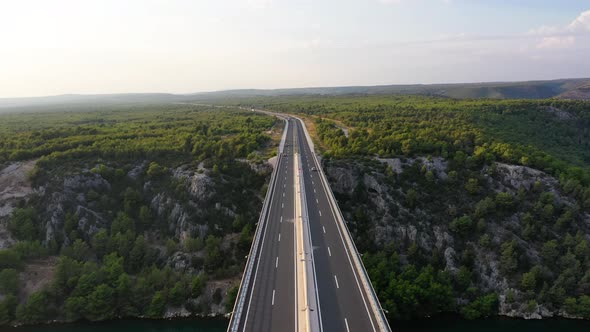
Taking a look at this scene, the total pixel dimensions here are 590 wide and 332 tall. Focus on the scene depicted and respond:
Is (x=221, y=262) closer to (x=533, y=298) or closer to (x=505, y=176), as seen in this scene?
(x=533, y=298)

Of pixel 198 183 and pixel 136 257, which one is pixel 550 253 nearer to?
pixel 198 183

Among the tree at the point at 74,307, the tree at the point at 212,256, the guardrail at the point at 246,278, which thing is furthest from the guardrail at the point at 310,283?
the tree at the point at 74,307

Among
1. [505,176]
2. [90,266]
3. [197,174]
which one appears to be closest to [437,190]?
[505,176]

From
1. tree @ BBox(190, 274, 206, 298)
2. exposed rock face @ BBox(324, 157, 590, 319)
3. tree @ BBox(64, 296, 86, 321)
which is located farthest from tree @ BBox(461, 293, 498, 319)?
tree @ BBox(64, 296, 86, 321)

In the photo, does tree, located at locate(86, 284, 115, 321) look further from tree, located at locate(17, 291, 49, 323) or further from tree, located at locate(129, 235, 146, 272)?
tree, located at locate(129, 235, 146, 272)

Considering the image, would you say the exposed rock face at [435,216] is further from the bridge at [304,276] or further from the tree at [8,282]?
the tree at [8,282]

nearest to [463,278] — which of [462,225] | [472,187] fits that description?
[462,225]
